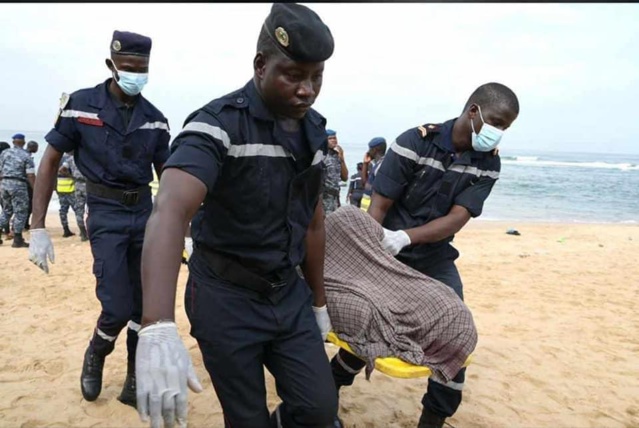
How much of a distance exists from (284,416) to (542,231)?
500 inches

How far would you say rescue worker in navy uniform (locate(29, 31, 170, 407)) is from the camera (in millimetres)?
3170

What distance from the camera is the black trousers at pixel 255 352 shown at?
1986 millimetres

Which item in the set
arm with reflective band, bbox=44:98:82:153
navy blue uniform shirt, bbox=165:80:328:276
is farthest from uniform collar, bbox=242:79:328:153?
arm with reflective band, bbox=44:98:82:153

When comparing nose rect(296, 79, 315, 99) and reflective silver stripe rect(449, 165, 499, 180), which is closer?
nose rect(296, 79, 315, 99)

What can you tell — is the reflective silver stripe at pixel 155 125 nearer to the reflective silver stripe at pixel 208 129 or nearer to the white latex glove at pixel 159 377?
the reflective silver stripe at pixel 208 129

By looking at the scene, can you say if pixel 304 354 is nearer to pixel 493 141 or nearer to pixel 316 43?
pixel 316 43

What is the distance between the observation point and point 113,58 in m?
3.29

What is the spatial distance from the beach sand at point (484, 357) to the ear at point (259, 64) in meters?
2.29

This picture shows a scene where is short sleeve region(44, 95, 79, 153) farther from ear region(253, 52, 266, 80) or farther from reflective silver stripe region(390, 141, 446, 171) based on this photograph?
reflective silver stripe region(390, 141, 446, 171)

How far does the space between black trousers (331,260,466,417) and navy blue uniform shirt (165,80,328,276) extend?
1310 mm

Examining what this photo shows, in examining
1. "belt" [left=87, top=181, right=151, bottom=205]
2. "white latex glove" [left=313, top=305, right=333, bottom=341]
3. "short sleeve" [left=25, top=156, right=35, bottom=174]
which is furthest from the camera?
"short sleeve" [left=25, top=156, right=35, bottom=174]

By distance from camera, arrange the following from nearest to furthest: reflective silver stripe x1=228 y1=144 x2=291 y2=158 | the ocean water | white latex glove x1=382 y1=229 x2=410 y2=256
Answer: reflective silver stripe x1=228 y1=144 x2=291 y2=158, white latex glove x1=382 y1=229 x2=410 y2=256, the ocean water

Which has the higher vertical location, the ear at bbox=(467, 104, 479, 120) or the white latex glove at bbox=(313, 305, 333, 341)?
the ear at bbox=(467, 104, 479, 120)

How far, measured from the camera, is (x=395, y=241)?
294 cm
